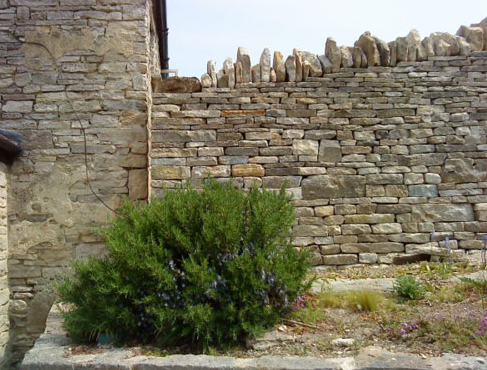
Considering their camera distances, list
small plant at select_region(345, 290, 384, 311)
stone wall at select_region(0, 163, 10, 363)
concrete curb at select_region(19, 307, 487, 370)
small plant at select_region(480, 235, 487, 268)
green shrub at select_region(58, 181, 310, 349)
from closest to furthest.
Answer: concrete curb at select_region(19, 307, 487, 370) → green shrub at select_region(58, 181, 310, 349) → small plant at select_region(345, 290, 384, 311) → stone wall at select_region(0, 163, 10, 363) → small plant at select_region(480, 235, 487, 268)

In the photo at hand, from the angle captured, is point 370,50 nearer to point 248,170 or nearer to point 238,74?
point 238,74

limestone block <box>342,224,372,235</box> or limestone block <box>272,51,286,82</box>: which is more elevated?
limestone block <box>272,51,286,82</box>

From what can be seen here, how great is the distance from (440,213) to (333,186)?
1329mm

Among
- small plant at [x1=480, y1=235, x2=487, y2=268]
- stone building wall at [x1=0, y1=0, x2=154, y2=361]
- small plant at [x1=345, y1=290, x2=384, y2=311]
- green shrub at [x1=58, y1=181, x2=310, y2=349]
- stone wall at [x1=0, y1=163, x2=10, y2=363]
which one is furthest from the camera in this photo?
small plant at [x1=480, y1=235, x2=487, y2=268]

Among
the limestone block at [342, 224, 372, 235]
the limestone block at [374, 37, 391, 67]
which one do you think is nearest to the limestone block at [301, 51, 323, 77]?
the limestone block at [374, 37, 391, 67]

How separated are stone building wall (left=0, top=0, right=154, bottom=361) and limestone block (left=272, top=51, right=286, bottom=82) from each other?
5.13 feet

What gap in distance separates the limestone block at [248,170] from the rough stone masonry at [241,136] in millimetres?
12

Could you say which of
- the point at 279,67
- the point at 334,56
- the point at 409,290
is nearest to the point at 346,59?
the point at 334,56

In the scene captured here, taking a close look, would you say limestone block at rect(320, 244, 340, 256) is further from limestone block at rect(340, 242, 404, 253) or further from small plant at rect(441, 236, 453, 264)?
small plant at rect(441, 236, 453, 264)

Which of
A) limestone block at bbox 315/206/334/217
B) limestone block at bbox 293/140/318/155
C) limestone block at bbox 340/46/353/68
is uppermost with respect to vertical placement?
limestone block at bbox 340/46/353/68

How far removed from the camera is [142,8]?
16.4 feet

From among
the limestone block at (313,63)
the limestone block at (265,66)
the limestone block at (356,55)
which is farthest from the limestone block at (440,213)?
the limestone block at (265,66)

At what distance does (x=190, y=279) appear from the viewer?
136 inches

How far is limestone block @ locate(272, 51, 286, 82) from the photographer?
557 centimetres
